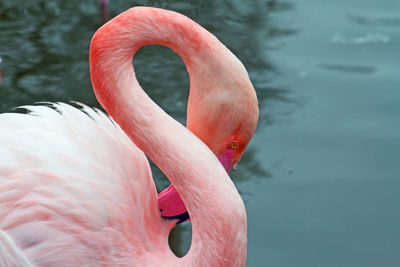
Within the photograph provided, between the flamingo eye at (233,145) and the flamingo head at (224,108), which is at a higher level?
the flamingo head at (224,108)

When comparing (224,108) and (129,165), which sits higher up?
(224,108)

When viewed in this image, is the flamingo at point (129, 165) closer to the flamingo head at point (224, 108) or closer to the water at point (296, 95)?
the flamingo head at point (224, 108)

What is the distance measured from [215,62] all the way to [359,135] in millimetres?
2468

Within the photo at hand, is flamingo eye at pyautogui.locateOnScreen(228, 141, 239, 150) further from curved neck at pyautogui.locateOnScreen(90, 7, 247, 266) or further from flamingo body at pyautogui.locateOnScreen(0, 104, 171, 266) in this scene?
flamingo body at pyautogui.locateOnScreen(0, 104, 171, 266)

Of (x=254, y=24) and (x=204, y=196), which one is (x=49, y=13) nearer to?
(x=254, y=24)

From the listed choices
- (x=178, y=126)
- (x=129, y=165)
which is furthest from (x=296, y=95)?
(x=178, y=126)

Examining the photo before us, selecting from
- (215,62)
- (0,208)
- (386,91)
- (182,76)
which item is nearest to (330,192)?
(386,91)

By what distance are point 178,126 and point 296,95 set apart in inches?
101

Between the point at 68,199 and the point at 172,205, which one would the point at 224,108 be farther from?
the point at 68,199

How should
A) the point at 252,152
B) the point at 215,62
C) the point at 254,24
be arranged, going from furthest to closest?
the point at 254,24 < the point at 252,152 < the point at 215,62

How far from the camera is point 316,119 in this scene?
183 inches

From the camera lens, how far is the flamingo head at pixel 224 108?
7.63 feet

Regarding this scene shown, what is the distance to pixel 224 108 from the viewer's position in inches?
92.3

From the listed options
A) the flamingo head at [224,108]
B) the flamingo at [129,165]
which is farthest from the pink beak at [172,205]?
the flamingo head at [224,108]
